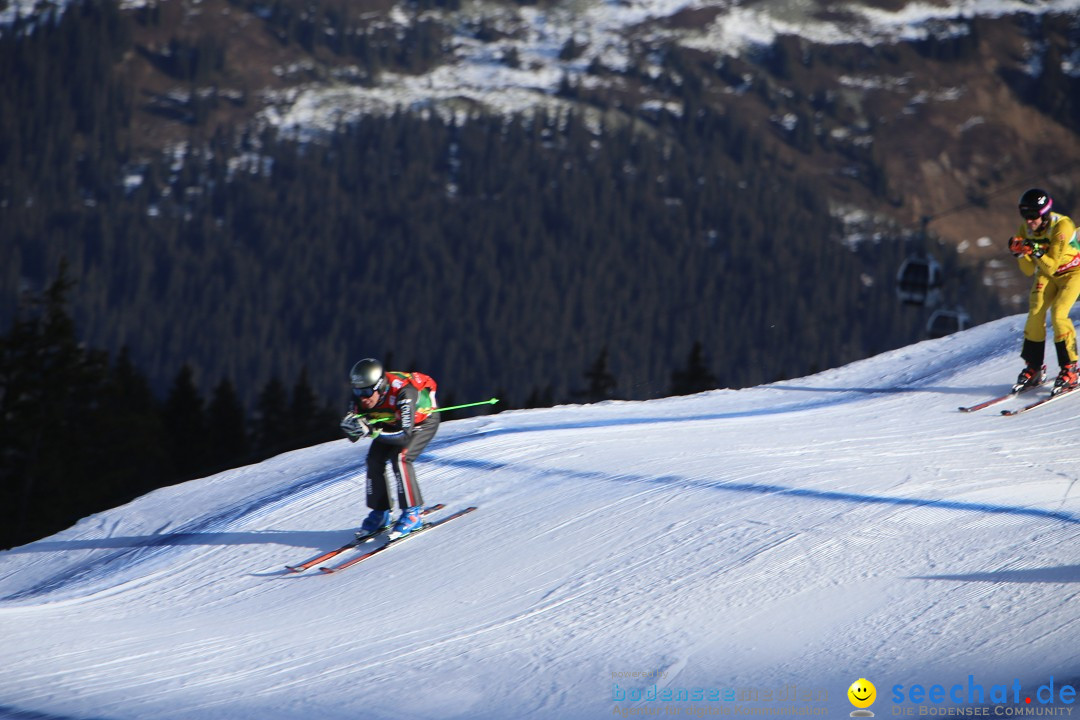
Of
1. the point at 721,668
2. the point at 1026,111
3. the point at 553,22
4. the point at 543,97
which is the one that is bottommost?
the point at 721,668

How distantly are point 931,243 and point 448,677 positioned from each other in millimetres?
124098

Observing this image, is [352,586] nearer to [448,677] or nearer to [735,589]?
[448,677]

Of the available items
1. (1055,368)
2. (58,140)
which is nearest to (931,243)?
(58,140)

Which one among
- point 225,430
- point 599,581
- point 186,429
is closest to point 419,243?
point 225,430

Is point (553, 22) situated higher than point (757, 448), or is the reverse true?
point (553, 22)

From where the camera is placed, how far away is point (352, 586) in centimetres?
708

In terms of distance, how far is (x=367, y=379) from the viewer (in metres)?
7.32

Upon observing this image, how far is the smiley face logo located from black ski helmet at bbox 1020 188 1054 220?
18.1ft

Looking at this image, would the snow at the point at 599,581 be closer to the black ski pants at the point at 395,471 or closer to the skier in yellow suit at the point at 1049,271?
the black ski pants at the point at 395,471

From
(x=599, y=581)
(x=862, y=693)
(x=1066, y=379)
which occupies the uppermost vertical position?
(x=1066, y=379)

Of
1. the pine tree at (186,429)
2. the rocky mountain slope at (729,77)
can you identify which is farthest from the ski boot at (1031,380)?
the rocky mountain slope at (729,77)

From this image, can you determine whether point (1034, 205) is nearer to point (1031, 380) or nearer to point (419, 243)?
point (1031, 380)

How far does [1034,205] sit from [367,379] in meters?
5.55

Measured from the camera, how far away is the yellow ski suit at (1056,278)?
368 inches
